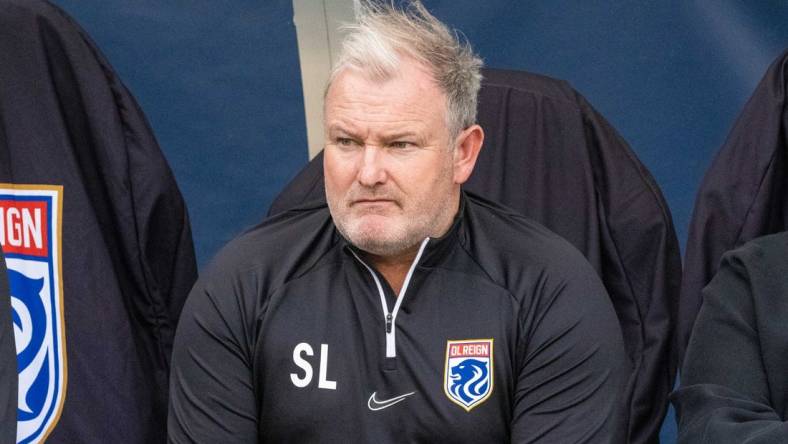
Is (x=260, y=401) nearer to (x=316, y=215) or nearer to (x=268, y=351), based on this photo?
(x=268, y=351)

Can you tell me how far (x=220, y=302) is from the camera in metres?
2.38

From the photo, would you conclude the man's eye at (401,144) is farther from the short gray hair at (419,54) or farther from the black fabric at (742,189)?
the black fabric at (742,189)

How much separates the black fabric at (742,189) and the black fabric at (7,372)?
44.1 inches

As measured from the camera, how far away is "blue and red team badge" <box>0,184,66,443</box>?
262 cm

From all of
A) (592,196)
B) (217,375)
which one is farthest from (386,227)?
(592,196)

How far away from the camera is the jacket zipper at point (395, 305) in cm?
234

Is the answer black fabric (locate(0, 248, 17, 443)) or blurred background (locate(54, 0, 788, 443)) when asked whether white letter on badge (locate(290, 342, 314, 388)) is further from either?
blurred background (locate(54, 0, 788, 443))

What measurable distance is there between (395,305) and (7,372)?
0.61m

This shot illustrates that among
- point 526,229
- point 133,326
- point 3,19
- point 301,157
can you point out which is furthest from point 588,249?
point 3,19

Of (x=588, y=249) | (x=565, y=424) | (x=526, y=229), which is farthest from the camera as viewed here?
(x=588, y=249)

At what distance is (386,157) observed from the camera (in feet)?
7.65

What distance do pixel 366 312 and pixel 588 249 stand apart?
1.68 ft

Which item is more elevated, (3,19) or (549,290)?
(3,19)

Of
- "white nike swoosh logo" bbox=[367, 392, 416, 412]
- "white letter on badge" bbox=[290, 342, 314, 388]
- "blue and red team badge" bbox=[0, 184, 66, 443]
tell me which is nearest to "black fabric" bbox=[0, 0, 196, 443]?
"blue and red team badge" bbox=[0, 184, 66, 443]
